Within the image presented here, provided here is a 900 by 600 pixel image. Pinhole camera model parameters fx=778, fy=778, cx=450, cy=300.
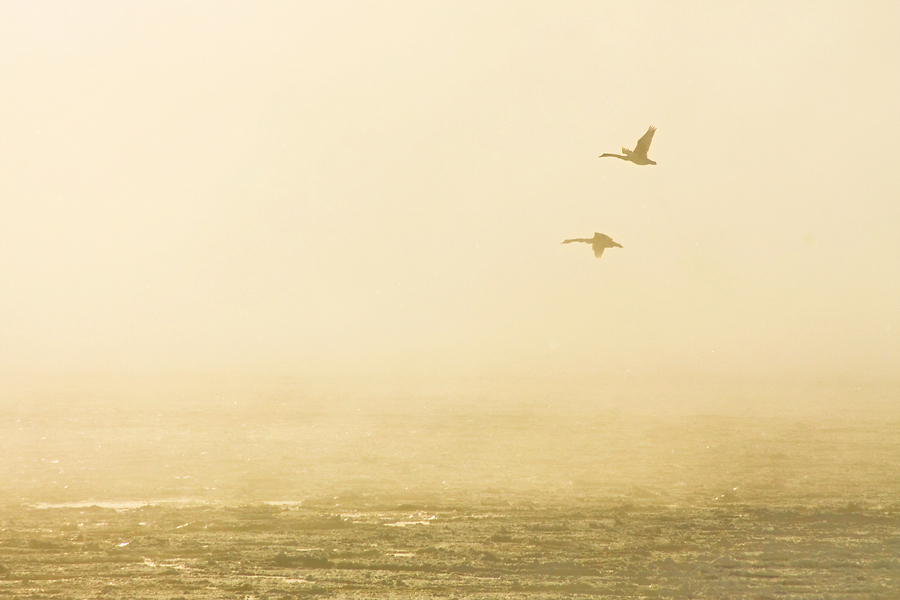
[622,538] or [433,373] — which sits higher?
[433,373]

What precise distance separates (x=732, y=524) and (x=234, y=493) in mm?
11094

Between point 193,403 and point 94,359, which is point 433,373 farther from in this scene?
point 94,359

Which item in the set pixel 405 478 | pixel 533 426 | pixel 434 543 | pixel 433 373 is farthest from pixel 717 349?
pixel 434 543

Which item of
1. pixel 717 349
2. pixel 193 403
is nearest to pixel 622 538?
pixel 193 403

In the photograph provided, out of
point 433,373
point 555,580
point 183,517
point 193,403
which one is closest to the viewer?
point 555,580

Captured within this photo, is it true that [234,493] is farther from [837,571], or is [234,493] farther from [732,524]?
[837,571]

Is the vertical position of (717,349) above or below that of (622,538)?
above

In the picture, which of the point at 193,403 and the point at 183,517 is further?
the point at 193,403

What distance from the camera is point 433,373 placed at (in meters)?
42.4

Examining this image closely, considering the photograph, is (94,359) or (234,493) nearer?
(234,493)

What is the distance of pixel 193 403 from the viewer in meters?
32.0

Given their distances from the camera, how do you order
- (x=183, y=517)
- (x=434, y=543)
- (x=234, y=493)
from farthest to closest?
(x=234, y=493), (x=183, y=517), (x=434, y=543)

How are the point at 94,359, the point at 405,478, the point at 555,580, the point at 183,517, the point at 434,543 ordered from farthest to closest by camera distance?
the point at 94,359
the point at 405,478
the point at 183,517
the point at 434,543
the point at 555,580

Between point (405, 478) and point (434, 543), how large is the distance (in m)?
4.68
